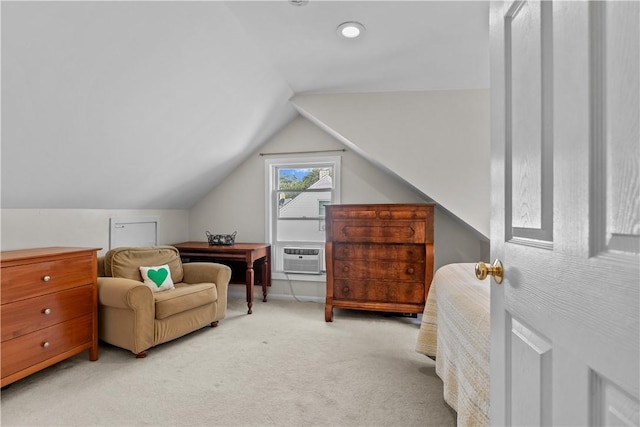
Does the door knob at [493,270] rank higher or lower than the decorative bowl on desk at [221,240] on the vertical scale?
higher

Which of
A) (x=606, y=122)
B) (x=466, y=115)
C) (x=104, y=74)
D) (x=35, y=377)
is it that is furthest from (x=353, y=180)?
(x=606, y=122)

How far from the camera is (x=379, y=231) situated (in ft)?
10.6

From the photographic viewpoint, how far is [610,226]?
463 millimetres

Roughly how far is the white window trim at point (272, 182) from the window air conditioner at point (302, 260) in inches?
2.5

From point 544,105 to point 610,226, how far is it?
0.92 ft

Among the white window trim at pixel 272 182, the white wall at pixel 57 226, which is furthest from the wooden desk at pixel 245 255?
the white wall at pixel 57 226

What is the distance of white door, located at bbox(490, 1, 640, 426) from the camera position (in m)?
0.43

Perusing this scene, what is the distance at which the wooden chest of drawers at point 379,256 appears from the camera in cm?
314

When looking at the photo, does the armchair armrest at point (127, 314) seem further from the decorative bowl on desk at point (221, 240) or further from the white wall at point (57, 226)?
the decorative bowl on desk at point (221, 240)

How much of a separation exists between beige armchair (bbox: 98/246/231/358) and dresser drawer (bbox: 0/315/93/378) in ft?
0.63

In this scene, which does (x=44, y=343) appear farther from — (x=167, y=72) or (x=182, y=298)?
(x=167, y=72)

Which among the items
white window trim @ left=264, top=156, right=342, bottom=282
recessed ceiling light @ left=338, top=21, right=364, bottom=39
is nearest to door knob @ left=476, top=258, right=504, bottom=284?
recessed ceiling light @ left=338, top=21, right=364, bottom=39

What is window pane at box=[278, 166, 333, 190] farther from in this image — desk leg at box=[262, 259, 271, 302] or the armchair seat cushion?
the armchair seat cushion

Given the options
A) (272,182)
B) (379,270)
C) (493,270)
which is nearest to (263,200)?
(272,182)
